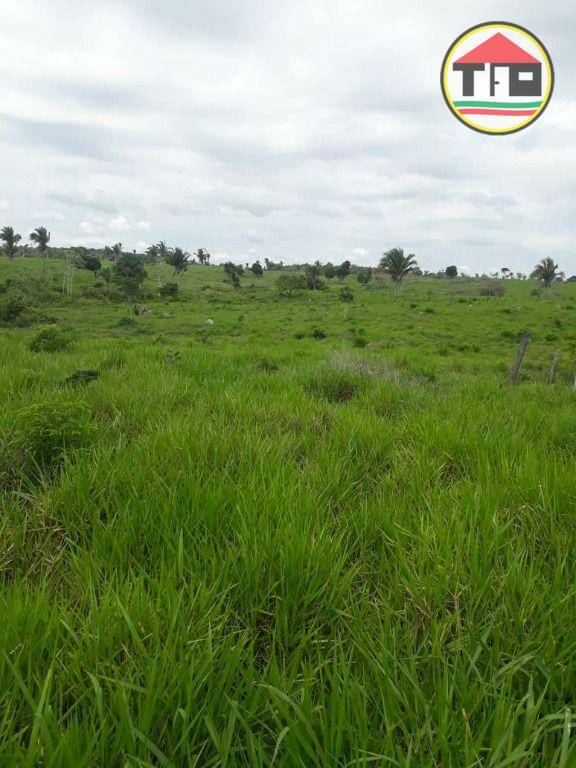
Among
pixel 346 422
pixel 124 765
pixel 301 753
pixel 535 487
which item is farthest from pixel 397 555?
pixel 346 422

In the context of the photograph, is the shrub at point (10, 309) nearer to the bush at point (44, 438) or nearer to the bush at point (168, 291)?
the bush at point (168, 291)

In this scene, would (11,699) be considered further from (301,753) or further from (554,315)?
(554,315)

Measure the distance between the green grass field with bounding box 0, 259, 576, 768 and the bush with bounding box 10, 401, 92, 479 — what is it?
2 centimetres

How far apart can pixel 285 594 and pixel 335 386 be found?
15.3 feet

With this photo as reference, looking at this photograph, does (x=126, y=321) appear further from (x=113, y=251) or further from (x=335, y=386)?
(x=113, y=251)

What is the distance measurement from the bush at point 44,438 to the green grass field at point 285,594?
19 mm

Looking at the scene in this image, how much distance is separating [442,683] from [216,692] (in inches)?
26.1

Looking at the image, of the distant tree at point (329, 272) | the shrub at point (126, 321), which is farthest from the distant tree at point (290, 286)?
the shrub at point (126, 321)

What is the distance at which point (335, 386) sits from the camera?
20.0 ft

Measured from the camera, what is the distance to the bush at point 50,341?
9.31 meters

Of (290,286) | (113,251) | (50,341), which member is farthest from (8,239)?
(50,341)

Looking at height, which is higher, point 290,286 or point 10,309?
point 290,286

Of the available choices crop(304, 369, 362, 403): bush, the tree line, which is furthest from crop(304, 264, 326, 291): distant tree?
crop(304, 369, 362, 403): bush

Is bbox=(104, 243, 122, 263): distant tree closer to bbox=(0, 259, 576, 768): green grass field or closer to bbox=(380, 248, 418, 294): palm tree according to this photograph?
bbox=(380, 248, 418, 294): palm tree
